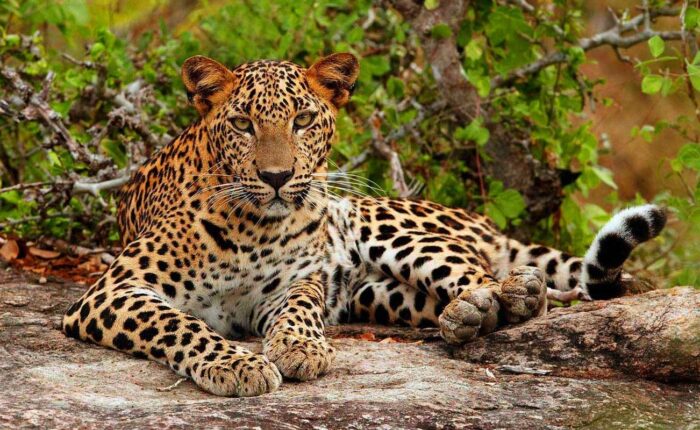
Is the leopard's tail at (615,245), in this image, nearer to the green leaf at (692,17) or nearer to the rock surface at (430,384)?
the rock surface at (430,384)

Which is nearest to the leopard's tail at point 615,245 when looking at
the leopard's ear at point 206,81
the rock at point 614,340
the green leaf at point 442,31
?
the rock at point 614,340

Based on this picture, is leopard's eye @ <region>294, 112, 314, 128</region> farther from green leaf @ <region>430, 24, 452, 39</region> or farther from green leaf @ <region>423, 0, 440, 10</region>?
green leaf @ <region>430, 24, 452, 39</region>

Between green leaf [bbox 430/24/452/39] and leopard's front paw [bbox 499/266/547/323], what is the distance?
3593mm

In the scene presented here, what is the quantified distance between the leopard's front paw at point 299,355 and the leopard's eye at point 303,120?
1.42 meters

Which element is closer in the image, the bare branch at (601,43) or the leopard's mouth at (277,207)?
the leopard's mouth at (277,207)

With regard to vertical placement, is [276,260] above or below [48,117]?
below

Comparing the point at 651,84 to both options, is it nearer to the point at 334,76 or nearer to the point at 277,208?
the point at 334,76

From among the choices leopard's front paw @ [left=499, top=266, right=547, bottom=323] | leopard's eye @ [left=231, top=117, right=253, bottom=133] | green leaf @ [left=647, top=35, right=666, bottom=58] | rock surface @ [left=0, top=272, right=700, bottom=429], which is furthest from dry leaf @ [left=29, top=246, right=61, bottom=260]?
green leaf @ [left=647, top=35, right=666, bottom=58]

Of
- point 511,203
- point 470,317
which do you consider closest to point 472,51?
point 511,203

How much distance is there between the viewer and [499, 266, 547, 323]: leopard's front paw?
6520 millimetres

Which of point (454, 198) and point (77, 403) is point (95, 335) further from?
point (454, 198)

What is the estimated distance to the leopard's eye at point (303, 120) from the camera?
707 cm

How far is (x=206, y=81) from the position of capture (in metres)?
7.17

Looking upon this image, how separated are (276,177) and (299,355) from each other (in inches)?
47.2
